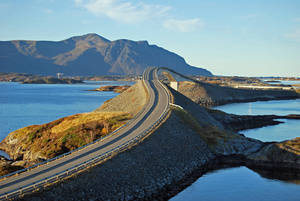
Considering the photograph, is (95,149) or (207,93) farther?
(207,93)

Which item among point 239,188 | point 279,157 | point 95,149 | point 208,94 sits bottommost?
point 239,188

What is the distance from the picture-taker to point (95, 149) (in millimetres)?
43562

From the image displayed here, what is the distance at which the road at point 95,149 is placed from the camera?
3227cm

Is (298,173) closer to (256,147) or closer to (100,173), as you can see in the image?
(256,147)

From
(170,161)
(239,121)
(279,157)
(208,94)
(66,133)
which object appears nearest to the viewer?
(170,161)

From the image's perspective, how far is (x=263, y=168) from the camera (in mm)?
51969

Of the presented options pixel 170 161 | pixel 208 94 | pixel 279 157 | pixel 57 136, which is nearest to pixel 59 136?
pixel 57 136

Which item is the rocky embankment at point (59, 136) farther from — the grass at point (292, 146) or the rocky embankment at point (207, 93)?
the rocky embankment at point (207, 93)

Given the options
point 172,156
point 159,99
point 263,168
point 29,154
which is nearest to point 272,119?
point 159,99

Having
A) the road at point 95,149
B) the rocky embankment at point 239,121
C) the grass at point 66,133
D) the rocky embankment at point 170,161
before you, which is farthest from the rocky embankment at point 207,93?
the rocky embankment at point 170,161

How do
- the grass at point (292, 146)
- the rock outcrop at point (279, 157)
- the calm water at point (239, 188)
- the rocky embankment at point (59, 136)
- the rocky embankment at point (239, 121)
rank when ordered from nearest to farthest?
1. the calm water at point (239, 188)
2. the rock outcrop at point (279, 157)
3. the grass at point (292, 146)
4. the rocky embankment at point (59, 136)
5. the rocky embankment at point (239, 121)

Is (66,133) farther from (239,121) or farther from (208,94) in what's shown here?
(208,94)

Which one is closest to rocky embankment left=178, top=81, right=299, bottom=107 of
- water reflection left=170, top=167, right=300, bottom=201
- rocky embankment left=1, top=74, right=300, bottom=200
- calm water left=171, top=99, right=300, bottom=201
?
rocky embankment left=1, top=74, right=300, bottom=200

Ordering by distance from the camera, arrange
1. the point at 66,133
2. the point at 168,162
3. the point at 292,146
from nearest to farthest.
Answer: the point at 168,162, the point at 292,146, the point at 66,133
